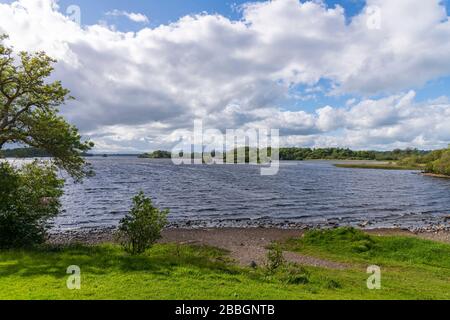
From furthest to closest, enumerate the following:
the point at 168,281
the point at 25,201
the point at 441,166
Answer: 1. the point at 441,166
2. the point at 25,201
3. the point at 168,281

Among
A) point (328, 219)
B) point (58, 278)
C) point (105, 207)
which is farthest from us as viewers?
point (105, 207)

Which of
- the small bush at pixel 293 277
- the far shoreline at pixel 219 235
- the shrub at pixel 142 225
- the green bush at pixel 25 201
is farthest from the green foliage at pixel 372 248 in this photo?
the green bush at pixel 25 201

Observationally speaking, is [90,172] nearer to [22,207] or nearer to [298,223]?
[22,207]

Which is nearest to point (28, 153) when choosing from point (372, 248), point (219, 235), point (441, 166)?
point (219, 235)

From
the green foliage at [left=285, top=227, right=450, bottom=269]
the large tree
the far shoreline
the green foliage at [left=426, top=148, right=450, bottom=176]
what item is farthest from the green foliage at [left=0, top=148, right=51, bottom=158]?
the green foliage at [left=426, top=148, right=450, bottom=176]

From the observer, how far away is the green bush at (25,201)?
2220 cm

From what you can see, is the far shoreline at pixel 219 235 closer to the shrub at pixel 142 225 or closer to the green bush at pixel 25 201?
the green bush at pixel 25 201

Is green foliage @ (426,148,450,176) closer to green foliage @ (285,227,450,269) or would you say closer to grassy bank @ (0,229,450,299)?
green foliage @ (285,227,450,269)

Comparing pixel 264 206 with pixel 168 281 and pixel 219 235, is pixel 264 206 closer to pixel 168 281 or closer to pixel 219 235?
pixel 219 235

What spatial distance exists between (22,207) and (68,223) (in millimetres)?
25108

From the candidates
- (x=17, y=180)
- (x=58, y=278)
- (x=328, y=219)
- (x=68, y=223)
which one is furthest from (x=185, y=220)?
(x=58, y=278)

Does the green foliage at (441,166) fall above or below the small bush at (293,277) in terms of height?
above

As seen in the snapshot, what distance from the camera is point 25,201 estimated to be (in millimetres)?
23547

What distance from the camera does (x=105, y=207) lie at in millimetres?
57812
